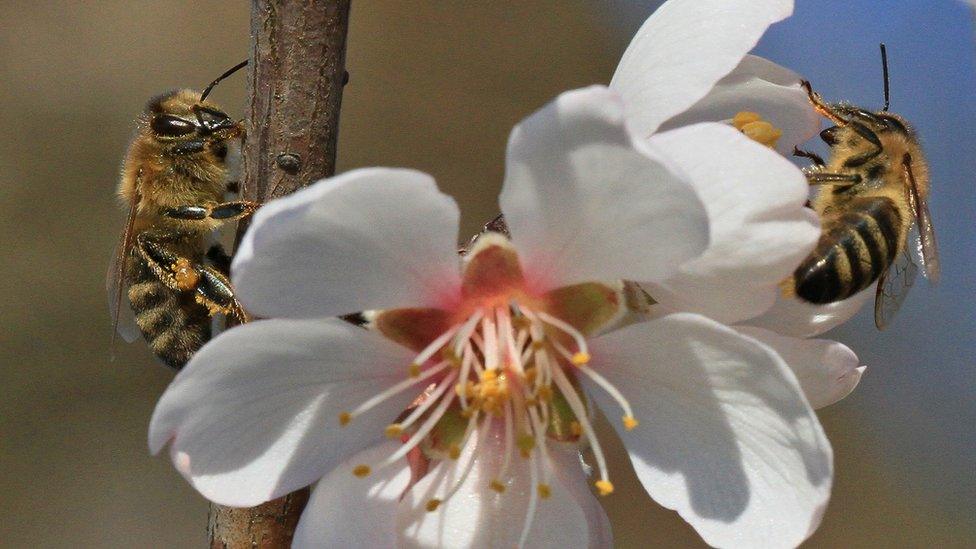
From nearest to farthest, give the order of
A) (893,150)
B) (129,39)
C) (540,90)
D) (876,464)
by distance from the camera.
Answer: (893,150), (129,39), (540,90), (876,464)

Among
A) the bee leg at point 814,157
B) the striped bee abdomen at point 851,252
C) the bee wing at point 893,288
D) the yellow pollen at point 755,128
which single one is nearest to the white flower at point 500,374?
the striped bee abdomen at point 851,252

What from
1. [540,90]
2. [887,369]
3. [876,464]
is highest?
[540,90]

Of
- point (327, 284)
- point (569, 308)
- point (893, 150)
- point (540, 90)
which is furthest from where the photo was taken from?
point (540, 90)

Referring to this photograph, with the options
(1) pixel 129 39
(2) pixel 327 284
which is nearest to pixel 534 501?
(2) pixel 327 284

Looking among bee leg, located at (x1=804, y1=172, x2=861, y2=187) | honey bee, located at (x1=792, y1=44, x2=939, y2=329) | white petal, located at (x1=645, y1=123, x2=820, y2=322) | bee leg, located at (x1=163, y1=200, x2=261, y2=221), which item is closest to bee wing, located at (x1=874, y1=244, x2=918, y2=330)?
honey bee, located at (x1=792, y1=44, x2=939, y2=329)

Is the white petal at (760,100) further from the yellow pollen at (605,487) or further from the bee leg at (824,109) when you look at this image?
the yellow pollen at (605,487)

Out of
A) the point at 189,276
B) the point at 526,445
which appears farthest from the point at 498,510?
the point at 189,276

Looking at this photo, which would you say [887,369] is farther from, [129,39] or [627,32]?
[129,39]

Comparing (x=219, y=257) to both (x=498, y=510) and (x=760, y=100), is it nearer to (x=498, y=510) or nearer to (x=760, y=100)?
(x=498, y=510)
